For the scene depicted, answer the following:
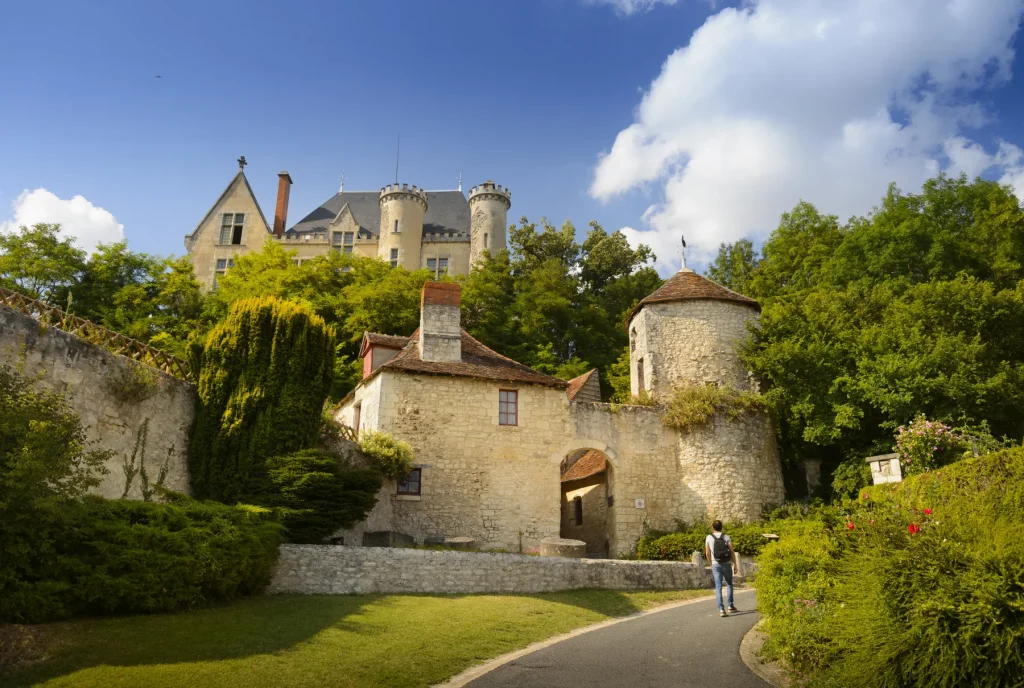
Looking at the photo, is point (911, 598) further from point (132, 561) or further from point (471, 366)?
point (471, 366)

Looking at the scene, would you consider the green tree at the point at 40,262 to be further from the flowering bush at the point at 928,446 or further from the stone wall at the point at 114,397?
the flowering bush at the point at 928,446

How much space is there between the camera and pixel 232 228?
2039 inches

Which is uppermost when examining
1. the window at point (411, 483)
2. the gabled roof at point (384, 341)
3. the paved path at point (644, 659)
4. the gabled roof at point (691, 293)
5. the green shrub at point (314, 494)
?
the gabled roof at point (691, 293)

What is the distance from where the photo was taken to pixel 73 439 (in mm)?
11328

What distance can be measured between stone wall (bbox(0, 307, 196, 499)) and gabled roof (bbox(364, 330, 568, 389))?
Answer: 20.6 ft

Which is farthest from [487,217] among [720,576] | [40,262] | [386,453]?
[720,576]

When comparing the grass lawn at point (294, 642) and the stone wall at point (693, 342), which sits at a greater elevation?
the stone wall at point (693, 342)

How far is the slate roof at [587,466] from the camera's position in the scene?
26.8 meters

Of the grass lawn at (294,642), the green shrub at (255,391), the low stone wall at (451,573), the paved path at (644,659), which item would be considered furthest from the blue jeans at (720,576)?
the green shrub at (255,391)

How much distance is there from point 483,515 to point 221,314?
1730 cm

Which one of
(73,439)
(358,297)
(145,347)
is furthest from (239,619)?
(358,297)

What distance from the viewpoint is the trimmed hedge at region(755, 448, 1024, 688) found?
22.9 feet

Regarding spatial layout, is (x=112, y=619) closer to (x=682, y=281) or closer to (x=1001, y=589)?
(x=1001, y=589)

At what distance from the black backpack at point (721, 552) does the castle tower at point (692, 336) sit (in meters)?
12.4
